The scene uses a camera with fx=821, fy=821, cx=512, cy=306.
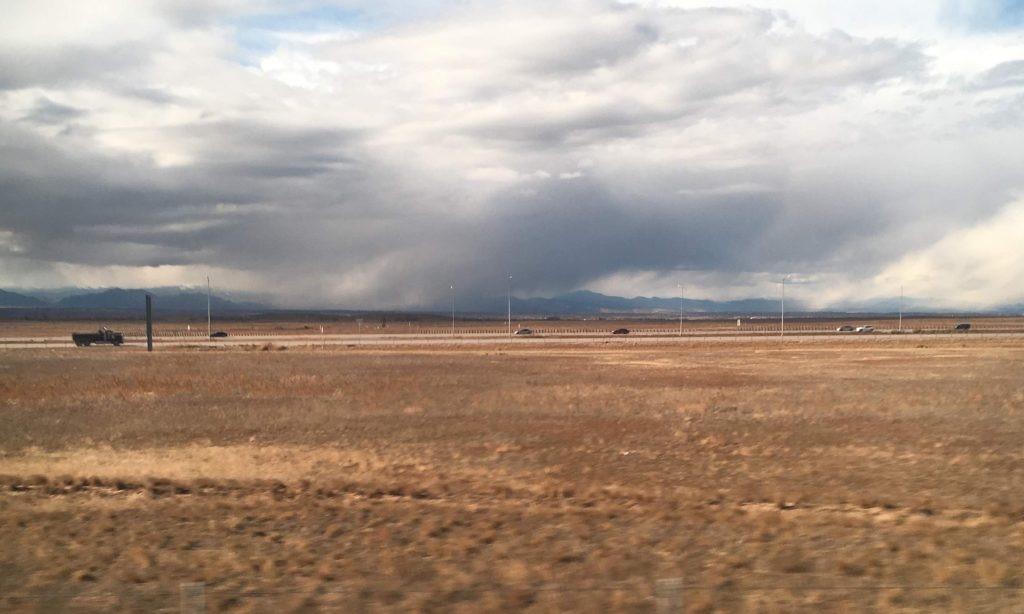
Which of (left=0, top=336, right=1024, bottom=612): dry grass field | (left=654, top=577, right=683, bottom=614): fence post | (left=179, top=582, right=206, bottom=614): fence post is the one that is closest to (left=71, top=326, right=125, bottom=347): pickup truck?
(left=0, top=336, right=1024, bottom=612): dry grass field

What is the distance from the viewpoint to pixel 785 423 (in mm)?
25516

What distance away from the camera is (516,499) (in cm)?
1564

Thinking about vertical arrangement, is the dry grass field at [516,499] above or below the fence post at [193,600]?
below

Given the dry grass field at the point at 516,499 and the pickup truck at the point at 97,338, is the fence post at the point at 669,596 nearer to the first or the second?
the dry grass field at the point at 516,499

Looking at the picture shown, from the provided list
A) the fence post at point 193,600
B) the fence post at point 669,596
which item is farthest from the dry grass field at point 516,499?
the fence post at point 669,596

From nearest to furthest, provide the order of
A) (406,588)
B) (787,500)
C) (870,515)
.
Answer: (406,588), (870,515), (787,500)

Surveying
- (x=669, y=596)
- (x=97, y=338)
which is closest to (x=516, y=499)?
(x=669, y=596)

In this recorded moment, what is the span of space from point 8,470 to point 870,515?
18.5m

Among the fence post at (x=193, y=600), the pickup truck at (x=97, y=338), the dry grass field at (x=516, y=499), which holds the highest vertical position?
the pickup truck at (x=97, y=338)

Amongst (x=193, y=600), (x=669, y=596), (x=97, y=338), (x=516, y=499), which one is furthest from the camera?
(x=97, y=338)

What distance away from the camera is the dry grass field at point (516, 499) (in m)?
9.95

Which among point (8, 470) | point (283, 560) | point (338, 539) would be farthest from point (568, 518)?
point (8, 470)

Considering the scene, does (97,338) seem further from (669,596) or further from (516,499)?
(669,596)

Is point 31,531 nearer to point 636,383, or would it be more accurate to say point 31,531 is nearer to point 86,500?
point 86,500
